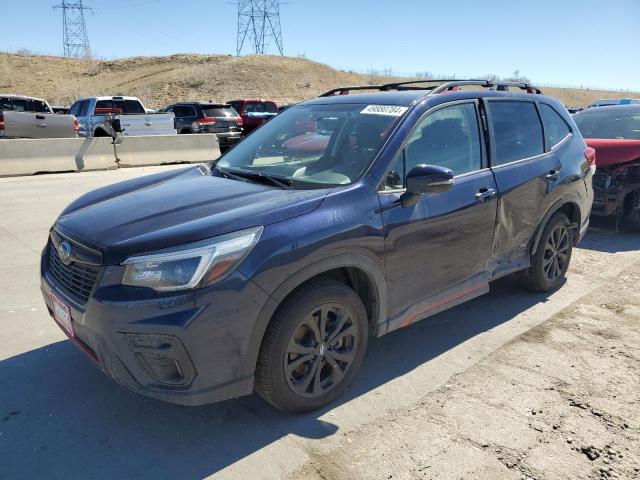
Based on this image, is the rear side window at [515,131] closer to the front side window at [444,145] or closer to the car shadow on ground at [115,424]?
the front side window at [444,145]

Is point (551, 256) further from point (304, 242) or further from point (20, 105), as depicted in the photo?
point (20, 105)

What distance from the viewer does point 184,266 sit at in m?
2.43

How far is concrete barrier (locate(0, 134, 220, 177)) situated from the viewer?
39.2ft

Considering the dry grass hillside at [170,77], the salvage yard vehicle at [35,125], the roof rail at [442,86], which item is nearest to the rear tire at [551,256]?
the roof rail at [442,86]

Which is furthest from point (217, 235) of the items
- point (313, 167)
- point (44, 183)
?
point (44, 183)

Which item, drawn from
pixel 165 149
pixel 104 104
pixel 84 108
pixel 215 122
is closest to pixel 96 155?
pixel 165 149

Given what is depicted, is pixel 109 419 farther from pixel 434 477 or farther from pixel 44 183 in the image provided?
pixel 44 183

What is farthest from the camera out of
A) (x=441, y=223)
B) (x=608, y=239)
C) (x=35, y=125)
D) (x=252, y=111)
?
(x=252, y=111)

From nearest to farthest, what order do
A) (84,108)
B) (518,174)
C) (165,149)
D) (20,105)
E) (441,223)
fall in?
1. (441,223)
2. (518,174)
3. (165,149)
4. (20,105)
5. (84,108)

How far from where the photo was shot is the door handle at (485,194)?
371 cm

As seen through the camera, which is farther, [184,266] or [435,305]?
[435,305]

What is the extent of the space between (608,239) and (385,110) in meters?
5.17

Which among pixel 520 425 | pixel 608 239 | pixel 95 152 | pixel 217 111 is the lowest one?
pixel 520 425

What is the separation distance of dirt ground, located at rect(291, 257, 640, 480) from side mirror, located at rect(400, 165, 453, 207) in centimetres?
129
